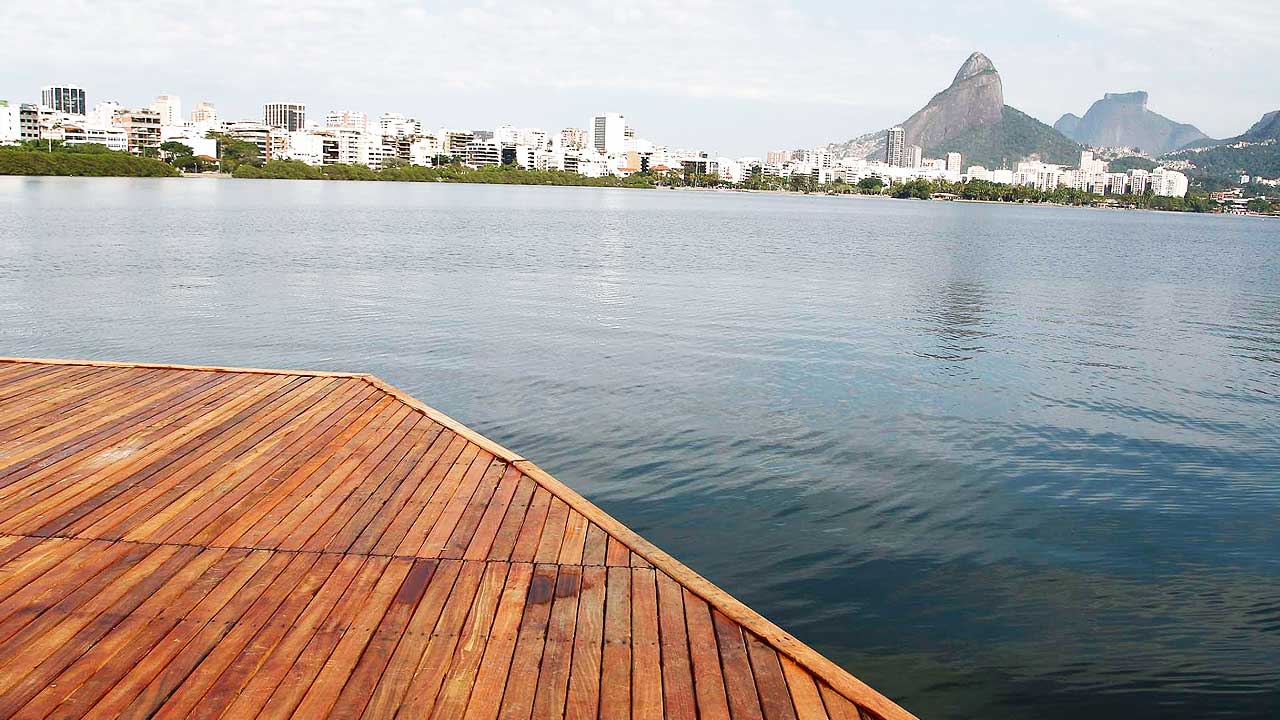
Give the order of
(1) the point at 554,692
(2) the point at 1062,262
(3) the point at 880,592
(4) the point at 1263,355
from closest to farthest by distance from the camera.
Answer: (1) the point at 554,692, (3) the point at 880,592, (4) the point at 1263,355, (2) the point at 1062,262

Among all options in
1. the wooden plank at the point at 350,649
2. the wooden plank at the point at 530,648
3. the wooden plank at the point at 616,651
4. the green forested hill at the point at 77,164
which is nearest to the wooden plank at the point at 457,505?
the wooden plank at the point at 350,649

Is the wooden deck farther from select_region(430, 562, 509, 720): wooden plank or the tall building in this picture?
the tall building

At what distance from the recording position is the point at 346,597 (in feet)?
16.1

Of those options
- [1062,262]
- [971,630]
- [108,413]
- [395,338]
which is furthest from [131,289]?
[1062,262]

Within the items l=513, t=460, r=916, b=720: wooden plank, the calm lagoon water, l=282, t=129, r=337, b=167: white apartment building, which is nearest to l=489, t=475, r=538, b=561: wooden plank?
l=513, t=460, r=916, b=720: wooden plank

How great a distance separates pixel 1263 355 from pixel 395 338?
16143 millimetres

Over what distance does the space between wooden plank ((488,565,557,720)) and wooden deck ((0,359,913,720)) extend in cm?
2

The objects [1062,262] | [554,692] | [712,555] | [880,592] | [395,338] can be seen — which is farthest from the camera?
[1062,262]

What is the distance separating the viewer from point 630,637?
15.1 feet

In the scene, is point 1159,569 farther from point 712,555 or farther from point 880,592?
point 712,555

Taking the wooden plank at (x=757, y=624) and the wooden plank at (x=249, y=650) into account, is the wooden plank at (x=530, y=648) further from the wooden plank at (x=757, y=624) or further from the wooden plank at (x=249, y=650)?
the wooden plank at (x=249, y=650)

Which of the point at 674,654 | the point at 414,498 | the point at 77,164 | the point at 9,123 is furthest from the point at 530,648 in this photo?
the point at 9,123

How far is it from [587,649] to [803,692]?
98 cm

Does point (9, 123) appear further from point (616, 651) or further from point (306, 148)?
point (616, 651)
